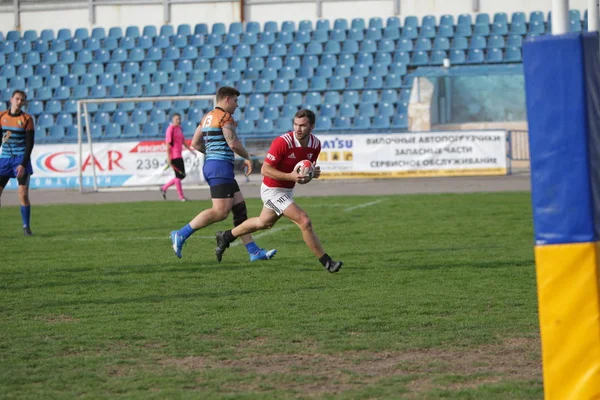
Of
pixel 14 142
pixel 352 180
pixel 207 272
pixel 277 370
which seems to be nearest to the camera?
pixel 277 370

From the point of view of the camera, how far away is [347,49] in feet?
108

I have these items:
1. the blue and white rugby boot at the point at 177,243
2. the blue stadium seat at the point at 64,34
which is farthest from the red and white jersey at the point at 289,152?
the blue stadium seat at the point at 64,34

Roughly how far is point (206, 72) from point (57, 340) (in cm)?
2618

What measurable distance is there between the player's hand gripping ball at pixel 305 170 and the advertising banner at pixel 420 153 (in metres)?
16.3

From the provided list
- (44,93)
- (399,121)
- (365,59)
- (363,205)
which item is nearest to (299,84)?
(365,59)

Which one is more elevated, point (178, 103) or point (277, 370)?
point (178, 103)

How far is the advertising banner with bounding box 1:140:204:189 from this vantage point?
26.5m

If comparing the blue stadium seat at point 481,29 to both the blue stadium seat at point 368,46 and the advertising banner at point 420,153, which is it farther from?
the advertising banner at point 420,153

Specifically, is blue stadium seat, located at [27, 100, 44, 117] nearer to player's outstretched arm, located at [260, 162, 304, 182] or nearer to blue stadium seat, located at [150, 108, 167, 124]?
blue stadium seat, located at [150, 108, 167, 124]

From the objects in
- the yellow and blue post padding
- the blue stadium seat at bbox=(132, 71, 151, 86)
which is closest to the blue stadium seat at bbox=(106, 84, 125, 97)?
the blue stadium seat at bbox=(132, 71, 151, 86)

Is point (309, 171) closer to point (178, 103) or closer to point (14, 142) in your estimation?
point (14, 142)

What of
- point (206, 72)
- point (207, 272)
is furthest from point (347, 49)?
point (207, 272)

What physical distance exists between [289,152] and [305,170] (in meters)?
0.52

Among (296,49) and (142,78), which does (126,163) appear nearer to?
(142,78)
